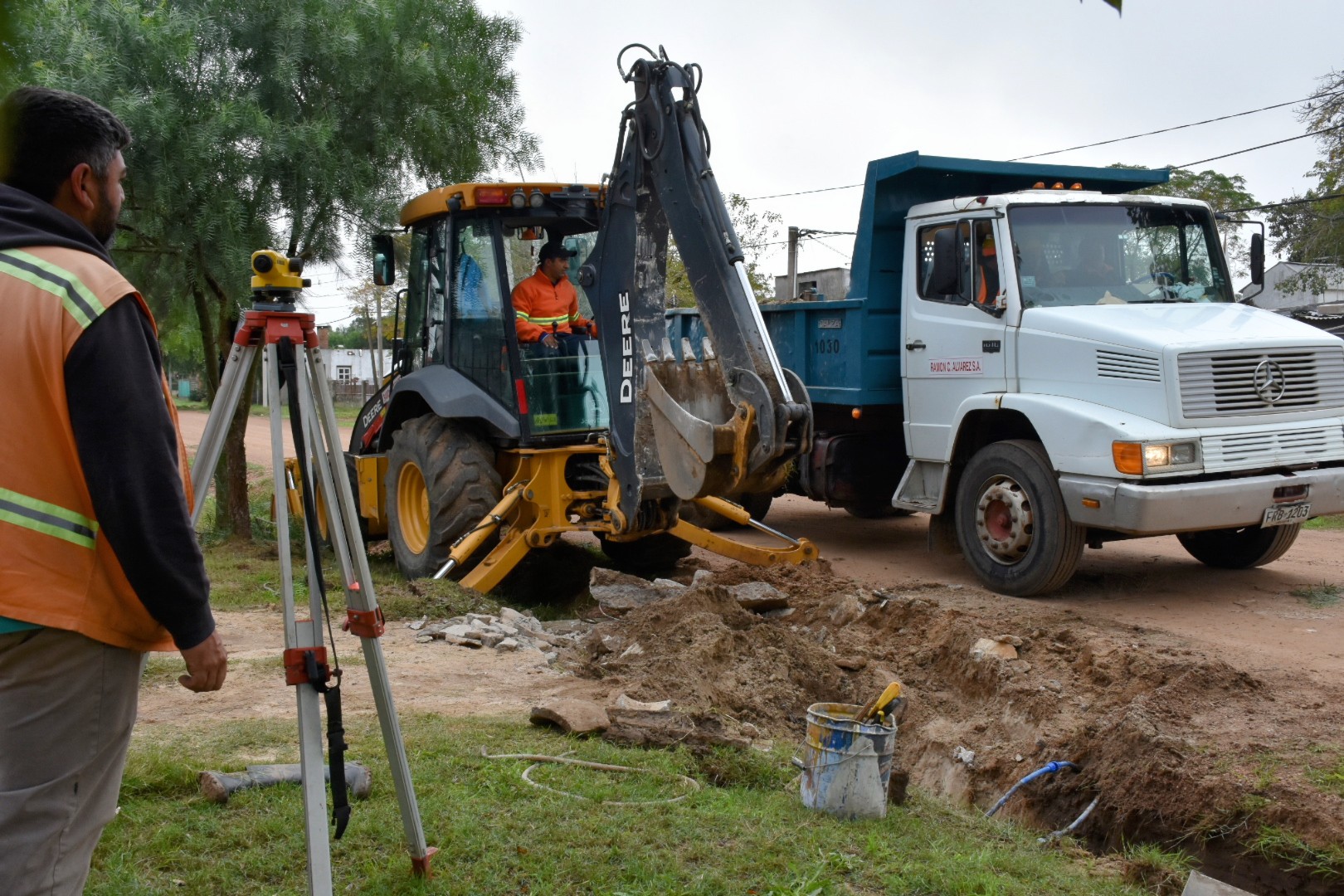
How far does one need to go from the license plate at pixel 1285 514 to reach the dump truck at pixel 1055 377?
17mm

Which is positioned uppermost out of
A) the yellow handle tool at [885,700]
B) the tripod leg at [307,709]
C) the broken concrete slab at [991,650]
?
the tripod leg at [307,709]

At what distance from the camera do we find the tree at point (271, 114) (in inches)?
339

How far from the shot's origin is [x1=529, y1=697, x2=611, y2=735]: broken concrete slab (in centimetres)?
470

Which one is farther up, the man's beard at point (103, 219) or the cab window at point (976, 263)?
the cab window at point (976, 263)

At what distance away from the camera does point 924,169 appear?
29.9 feet

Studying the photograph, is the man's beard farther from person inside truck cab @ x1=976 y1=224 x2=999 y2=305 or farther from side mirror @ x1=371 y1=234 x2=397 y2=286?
person inside truck cab @ x1=976 y1=224 x2=999 y2=305

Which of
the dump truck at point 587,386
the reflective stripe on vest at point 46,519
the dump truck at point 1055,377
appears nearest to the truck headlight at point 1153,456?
the dump truck at point 1055,377

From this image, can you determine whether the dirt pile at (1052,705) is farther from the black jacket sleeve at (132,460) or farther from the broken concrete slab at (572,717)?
the black jacket sleeve at (132,460)

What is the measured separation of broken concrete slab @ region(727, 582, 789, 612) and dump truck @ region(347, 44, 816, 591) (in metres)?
0.60

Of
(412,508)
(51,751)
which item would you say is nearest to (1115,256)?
(412,508)

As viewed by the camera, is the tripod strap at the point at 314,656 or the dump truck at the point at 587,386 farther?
the dump truck at the point at 587,386

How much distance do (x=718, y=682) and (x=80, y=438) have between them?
396cm

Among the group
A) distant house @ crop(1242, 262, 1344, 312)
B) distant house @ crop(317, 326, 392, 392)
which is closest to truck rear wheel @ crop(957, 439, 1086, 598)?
distant house @ crop(1242, 262, 1344, 312)

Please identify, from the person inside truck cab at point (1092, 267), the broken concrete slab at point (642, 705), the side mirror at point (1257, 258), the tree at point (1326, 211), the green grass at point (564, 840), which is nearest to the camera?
the green grass at point (564, 840)
